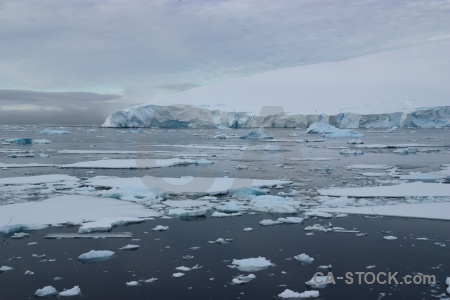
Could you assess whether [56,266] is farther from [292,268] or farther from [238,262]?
[292,268]

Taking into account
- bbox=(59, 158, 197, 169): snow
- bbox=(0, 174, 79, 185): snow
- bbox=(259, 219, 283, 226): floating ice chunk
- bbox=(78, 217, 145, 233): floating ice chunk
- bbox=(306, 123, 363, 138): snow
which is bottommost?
bbox=(259, 219, 283, 226): floating ice chunk

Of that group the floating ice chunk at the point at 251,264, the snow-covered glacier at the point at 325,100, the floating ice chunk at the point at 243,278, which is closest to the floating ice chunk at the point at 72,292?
the floating ice chunk at the point at 243,278

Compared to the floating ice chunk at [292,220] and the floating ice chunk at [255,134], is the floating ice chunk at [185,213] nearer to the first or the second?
the floating ice chunk at [292,220]

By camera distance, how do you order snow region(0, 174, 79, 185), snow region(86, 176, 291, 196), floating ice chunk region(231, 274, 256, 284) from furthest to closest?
snow region(0, 174, 79, 185) → snow region(86, 176, 291, 196) → floating ice chunk region(231, 274, 256, 284)

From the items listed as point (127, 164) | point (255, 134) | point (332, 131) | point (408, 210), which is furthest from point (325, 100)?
point (408, 210)

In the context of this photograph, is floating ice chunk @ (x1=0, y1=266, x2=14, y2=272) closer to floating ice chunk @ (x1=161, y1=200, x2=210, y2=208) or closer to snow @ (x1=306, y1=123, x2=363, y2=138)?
floating ice chunk @ (x1=161, y1=200, x2=210, y2=208)

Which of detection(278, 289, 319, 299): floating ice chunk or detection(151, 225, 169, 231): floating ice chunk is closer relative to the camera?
detection(278, 289, 319, 299): floating ice chunk

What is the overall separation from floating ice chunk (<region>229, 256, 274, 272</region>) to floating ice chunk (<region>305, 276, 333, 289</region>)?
1.85ft

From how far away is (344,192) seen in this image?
8953mm

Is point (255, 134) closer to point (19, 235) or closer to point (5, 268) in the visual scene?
point (19, 235)

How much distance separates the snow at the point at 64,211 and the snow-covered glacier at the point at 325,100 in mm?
35542

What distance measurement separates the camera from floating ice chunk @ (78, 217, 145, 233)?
615cm

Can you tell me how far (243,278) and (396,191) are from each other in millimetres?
5355

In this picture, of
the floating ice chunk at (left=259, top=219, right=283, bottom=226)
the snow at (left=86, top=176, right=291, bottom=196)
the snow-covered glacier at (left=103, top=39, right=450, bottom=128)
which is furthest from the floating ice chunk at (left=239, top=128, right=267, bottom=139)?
the floating ice chunk at (left=259, top=219, right=283, bottom=226)
